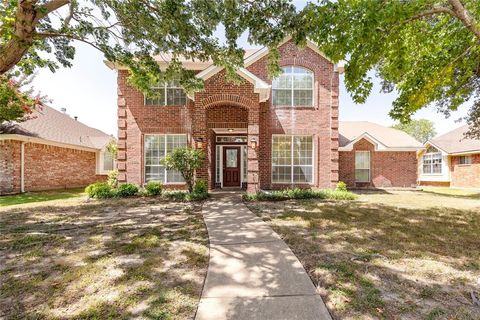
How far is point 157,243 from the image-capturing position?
488 cm

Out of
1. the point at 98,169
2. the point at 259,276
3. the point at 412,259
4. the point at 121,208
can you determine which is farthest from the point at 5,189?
the point at 412,259

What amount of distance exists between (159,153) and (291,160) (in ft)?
23.7

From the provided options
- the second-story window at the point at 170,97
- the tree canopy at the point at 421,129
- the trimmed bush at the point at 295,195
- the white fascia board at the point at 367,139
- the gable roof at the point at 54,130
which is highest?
the tree canopy at the point at 421,129

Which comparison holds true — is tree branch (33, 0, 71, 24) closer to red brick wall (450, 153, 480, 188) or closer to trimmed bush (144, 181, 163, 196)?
trimmed bush (144, 181, 163, 196)

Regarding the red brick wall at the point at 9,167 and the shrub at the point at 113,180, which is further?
the red brick wall at the point at 9,167

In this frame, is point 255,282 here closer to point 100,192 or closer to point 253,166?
point 253,166

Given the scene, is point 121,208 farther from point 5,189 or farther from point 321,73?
point 321,73

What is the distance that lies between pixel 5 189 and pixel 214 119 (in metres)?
12.3

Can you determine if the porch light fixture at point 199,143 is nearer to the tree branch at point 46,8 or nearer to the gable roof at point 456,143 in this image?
the tree branch at point 46,8

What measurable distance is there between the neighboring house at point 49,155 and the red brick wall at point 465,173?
98.9ft

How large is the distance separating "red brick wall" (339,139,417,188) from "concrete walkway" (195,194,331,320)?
12405 mm

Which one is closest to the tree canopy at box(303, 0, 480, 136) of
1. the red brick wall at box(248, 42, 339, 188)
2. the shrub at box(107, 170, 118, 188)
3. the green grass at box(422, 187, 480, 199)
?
the red brick wall at box(248, 42, 339, 188)

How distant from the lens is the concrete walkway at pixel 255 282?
2693mm

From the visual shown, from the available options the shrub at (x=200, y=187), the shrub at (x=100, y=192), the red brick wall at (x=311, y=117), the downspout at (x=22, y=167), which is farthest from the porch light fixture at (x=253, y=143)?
the downspout at (x=22, y=167)
